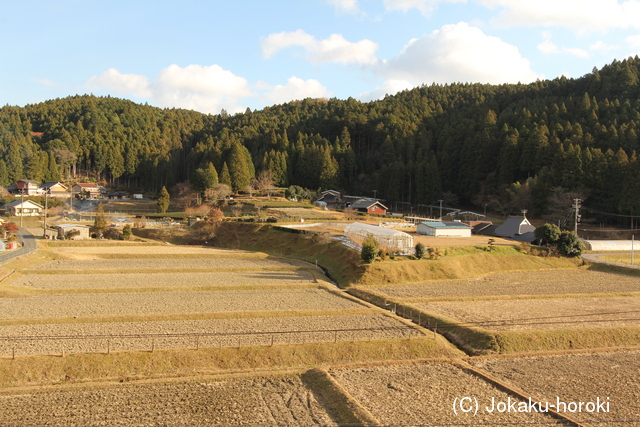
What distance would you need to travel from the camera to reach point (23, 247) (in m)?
29.1

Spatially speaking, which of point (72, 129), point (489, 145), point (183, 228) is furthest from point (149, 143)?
point (489, 145)

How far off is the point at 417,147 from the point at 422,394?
59.0 metres

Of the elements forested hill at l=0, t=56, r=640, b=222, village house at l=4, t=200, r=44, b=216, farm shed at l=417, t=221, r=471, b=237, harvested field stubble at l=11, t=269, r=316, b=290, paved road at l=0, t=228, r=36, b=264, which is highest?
forested hill at l=0, t=56, r=640, b=222

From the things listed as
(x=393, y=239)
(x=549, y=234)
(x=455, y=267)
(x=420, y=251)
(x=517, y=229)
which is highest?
(x=549, y=234)

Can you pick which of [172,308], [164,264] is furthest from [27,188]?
[172,308]

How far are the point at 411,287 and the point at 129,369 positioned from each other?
14607 mm

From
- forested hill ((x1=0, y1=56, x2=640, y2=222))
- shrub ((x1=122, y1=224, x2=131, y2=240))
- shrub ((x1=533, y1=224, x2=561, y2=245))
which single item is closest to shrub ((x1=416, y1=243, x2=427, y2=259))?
shrub ((x1=533, y1=224, x2=561, y2=245))

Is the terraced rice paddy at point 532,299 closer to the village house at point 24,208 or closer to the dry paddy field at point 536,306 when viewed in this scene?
the dry paddy field at point 536,306

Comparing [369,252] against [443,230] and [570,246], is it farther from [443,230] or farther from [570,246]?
[570,246]

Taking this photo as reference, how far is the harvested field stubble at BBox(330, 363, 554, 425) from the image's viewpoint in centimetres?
955

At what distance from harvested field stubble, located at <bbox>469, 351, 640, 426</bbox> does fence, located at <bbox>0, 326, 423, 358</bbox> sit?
3376 mm

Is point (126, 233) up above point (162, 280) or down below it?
above

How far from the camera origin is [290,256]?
3125cm

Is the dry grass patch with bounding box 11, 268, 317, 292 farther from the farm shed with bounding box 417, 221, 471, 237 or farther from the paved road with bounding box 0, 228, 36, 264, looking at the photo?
the farm shed with bounding box 417, 221, 471, 237
